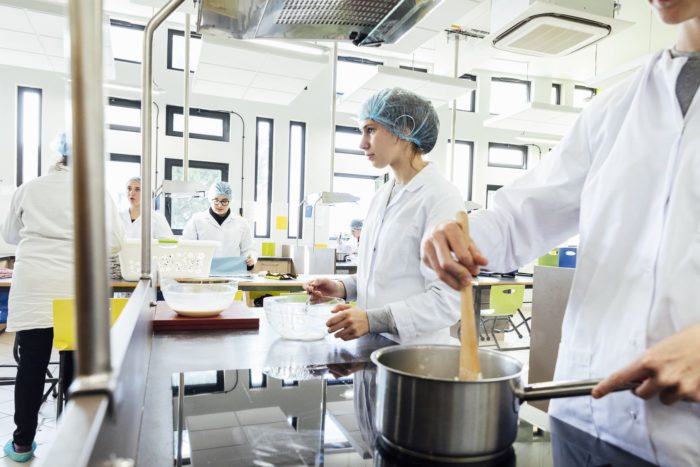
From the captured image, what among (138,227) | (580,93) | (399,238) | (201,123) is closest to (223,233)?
(138,227)

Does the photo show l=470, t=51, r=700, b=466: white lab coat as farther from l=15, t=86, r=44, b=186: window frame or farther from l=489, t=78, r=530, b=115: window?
l=489, t=78, r=530, b=115: window

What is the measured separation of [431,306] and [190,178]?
582cm

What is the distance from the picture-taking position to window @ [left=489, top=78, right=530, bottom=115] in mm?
8383

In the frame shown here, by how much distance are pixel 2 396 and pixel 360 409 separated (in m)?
3.41

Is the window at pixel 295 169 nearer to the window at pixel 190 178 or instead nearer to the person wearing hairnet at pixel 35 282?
the window at pixel 190 178

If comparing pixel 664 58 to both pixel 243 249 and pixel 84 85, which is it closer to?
pixel 84 85

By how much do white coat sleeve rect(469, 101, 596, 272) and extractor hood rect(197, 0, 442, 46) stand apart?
1.51ft

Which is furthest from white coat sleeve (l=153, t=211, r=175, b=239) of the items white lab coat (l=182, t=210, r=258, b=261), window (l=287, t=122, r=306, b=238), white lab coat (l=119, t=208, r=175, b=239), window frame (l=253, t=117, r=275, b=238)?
window (l=287, t=122, r=306, b=238)

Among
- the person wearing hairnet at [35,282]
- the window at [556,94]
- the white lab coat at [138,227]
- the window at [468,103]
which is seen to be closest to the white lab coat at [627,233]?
the person wearing hairnet at [35,282]

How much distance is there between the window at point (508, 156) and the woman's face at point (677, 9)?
26.3ft

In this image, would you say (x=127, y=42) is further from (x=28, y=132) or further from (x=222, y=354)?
(x=222, y=354)

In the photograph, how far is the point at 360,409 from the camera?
32.5 inches

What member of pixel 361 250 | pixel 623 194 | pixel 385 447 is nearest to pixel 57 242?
pixel 361 250

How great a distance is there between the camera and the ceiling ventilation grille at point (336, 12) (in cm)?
117
